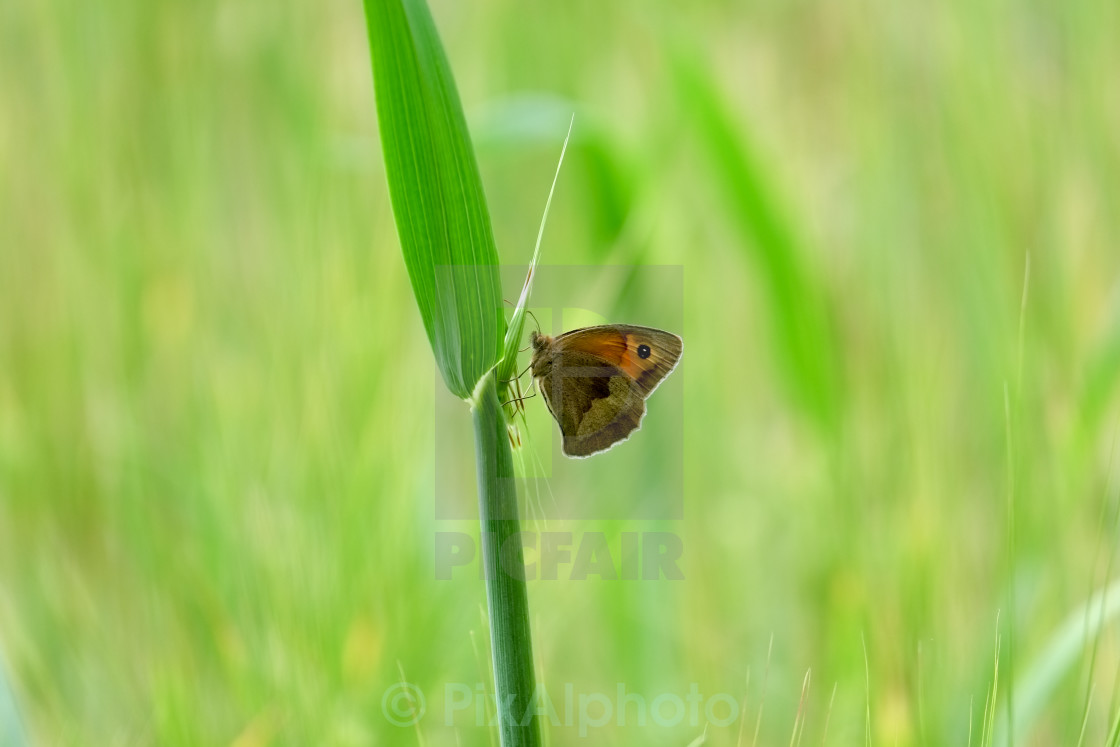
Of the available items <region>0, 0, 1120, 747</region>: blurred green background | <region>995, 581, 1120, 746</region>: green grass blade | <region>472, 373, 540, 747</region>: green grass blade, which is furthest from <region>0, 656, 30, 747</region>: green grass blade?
<region>995, 581, 1120, 746</region>: green grass blade

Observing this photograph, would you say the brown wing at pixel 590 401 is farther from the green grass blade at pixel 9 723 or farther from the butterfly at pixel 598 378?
the green grass blade at pixel 9 723

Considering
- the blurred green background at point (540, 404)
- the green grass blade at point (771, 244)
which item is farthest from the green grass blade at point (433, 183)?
the green grass blade at point (771, 244)

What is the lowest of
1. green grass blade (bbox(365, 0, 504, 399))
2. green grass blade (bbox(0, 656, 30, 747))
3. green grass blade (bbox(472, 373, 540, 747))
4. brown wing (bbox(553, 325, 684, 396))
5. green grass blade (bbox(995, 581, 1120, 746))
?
green grass blade (bbox(995, 581, 1120, 746))

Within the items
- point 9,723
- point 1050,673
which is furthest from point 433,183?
point 1050,673

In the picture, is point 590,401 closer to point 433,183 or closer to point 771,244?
point 433,183

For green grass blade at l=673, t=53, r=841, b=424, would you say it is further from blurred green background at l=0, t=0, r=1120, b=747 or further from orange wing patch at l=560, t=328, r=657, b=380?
orange wing patch at l=560, t=328, r=657, b=380

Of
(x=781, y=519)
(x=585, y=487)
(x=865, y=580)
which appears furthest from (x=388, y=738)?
(x=781, y=519)

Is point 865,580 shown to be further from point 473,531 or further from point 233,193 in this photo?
point 233,193

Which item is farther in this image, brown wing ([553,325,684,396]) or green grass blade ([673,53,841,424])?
green grass blade ([673,53,841,424])
